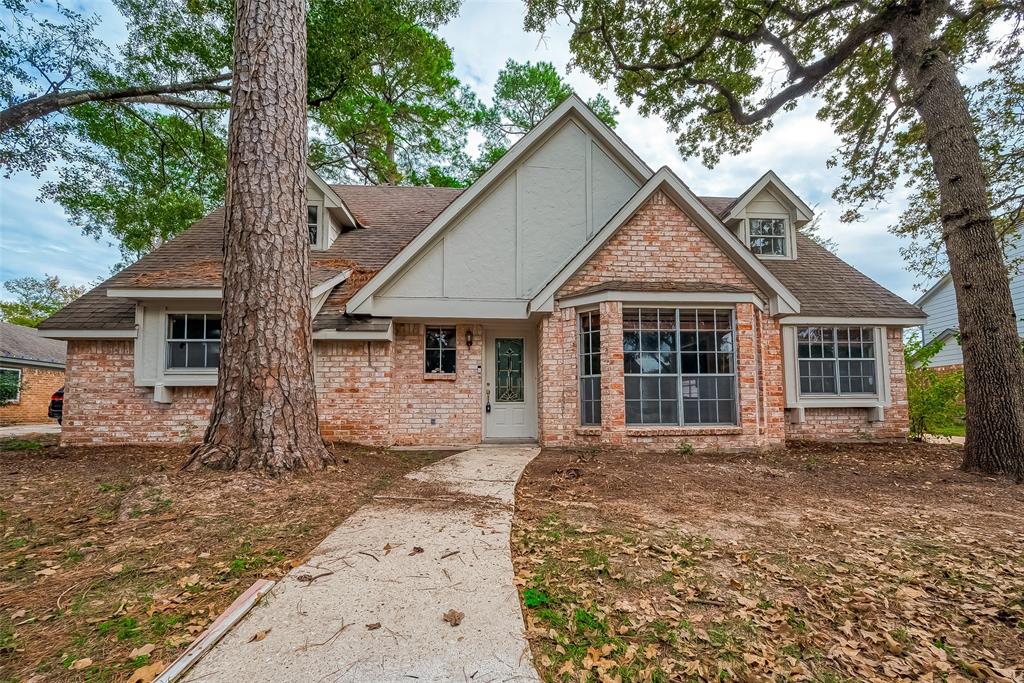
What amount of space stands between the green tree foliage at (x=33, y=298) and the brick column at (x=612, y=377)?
1661 inches

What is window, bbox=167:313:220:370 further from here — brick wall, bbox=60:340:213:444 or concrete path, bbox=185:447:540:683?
concrete path, bbox=185:447:540:683

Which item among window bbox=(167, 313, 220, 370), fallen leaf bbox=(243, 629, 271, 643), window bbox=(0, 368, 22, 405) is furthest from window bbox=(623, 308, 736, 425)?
window bbox=(0, 368, 22, 405)

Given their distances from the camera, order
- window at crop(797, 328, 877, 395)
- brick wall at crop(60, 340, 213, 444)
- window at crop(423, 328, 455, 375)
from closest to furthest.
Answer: brick wall at crop(60, 340, 213, 444), window at crop(423, 328, 455, 375), window at crop(797, 328, 877, 395)

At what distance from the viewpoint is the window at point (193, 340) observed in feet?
26.0

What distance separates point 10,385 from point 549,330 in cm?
2205

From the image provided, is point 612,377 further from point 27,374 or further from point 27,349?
point 27,349

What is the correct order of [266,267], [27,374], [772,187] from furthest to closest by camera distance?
[27,374], [772,187], [266,267]

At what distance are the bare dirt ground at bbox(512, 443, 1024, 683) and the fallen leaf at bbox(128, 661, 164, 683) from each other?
5.42 ft

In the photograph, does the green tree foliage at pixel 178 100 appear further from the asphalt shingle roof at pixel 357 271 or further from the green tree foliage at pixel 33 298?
the green tree foliage at pixel 33 298

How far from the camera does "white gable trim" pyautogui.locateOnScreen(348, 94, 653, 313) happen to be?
7961 millimetres

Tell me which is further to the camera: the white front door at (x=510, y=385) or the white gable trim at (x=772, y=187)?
the white gable trim at (x=772, y=187)

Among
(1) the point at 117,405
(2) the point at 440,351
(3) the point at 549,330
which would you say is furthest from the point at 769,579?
(1) the point at 117,405

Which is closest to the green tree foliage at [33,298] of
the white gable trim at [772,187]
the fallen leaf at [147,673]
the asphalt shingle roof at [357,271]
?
the asphalt shingle roof at [357,271]

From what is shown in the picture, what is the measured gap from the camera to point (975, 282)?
5.86 metres
